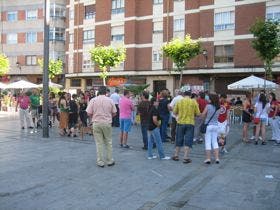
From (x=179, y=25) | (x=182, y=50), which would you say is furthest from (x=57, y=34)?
(x=182, y=50)

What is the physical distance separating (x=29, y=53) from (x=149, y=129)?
4344 cm

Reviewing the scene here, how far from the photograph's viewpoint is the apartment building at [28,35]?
1954 inches

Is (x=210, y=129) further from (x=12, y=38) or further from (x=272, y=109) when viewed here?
(x=12, y=38)

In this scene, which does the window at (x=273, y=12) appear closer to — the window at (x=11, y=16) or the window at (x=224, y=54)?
the window at (x=224, y=54)

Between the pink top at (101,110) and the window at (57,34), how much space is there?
4202cm

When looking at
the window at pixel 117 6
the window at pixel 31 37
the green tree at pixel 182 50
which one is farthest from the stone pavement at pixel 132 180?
the window at pixel 31 37

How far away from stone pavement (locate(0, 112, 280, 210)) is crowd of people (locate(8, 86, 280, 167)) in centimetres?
51

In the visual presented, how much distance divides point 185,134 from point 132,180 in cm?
242

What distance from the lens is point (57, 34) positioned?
1962 inches

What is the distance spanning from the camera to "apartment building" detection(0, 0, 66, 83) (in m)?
49.6

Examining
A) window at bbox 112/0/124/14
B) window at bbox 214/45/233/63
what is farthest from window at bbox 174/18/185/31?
window at bbox 112/0/124/14

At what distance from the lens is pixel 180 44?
1209 inches

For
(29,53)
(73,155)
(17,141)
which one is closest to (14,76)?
(29,53)

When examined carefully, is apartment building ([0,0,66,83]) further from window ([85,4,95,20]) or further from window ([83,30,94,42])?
window ([85,4,95,20])
